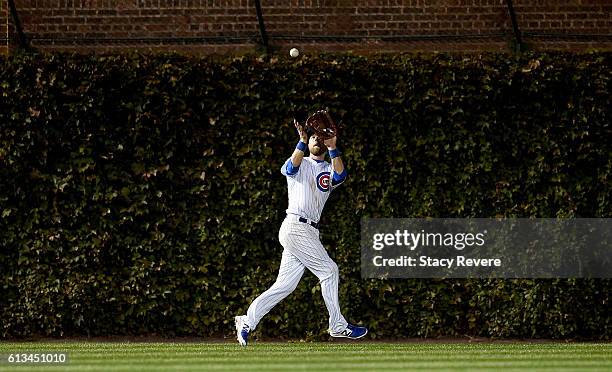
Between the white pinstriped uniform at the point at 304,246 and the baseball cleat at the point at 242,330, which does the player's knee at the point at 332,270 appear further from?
the baseball cleat at the point at 242,330

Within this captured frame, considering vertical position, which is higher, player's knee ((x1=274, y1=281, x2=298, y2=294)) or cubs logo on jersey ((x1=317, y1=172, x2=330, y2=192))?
cubs logo on jersey ((x1=317, y1=172, x2=330, y2=192))

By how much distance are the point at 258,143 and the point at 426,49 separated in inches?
111

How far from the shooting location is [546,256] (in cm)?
1205

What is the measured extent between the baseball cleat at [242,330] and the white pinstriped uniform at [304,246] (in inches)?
2.5

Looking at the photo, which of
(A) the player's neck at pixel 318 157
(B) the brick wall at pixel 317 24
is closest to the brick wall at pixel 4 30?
(B) the brick wall at pixel 317 24

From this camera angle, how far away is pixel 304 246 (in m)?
10.6

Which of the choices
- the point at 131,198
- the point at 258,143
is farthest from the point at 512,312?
the point at 131,198

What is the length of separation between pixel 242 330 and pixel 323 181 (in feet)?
6.28

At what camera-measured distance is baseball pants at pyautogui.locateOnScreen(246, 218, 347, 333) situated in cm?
1062

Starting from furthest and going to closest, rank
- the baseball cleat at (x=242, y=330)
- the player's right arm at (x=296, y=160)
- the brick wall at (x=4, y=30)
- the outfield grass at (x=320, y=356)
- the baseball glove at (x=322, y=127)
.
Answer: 1. the brick wall at (x=4, y=30)
2. the baseball cleat at (x=242, y=330)
3. the baseball glove at (x=322, y=127)
4. the player's right arm at (x=296, y=160)
5. the outfield grass at (x=320, y=356)

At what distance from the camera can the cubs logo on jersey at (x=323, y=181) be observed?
34.0 feet

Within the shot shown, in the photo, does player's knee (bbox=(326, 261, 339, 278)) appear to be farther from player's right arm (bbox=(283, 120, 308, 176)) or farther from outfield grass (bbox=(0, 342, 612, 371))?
player's right arm (bbox=(283, 120, 308, 176))

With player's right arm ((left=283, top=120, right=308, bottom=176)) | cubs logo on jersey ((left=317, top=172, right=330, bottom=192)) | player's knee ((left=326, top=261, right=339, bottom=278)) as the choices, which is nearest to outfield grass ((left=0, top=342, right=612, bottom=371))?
player's knee ((left=326, top=261, right=339, bottom=278))

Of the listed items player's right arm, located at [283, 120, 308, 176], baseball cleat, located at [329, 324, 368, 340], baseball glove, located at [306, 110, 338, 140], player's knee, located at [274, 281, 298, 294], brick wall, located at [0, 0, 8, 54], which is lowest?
baseball cleat, located at [329, 324, 368, 340]
